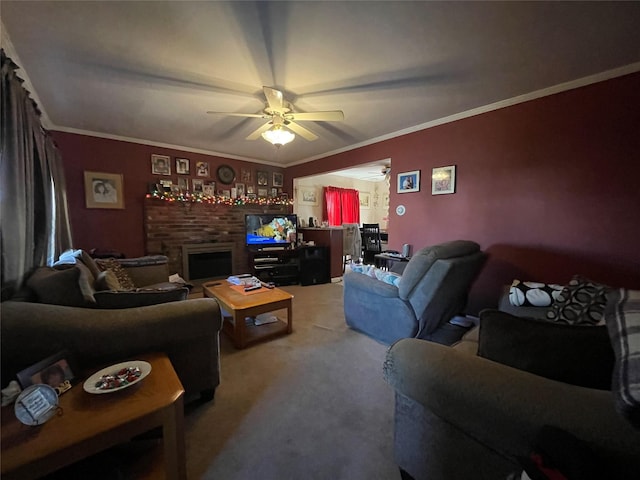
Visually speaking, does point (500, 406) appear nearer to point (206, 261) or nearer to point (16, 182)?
point (16, 182)

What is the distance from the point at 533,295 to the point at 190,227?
4.66 meters

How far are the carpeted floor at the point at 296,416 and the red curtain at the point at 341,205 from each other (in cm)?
465

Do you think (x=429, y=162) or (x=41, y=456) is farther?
(x=429, y=162)

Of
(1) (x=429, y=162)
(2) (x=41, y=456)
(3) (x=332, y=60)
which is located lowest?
(2) (x=41, y=456)

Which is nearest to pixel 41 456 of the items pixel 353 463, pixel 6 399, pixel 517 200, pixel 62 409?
pixel 62 409

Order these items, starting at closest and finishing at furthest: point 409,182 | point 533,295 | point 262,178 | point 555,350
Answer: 1. point 555,350
2. point 533,295
3. point 409,182
4. point 262,178

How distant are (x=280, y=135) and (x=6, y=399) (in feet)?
7.98

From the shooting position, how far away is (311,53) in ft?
6.06

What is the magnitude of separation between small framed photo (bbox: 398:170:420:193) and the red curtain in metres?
3.26

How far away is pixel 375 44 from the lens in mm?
1766

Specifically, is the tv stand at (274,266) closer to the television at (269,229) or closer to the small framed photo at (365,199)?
the television at (269,229)

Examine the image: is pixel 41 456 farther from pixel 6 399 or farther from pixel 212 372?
pixel 212 372

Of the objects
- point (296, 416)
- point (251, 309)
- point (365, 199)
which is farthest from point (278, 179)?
point (296, 416)

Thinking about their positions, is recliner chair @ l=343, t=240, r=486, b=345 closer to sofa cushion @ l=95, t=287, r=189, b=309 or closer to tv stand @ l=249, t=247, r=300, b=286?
sofa cushion @ l=95, t=287, r=189, b=309
